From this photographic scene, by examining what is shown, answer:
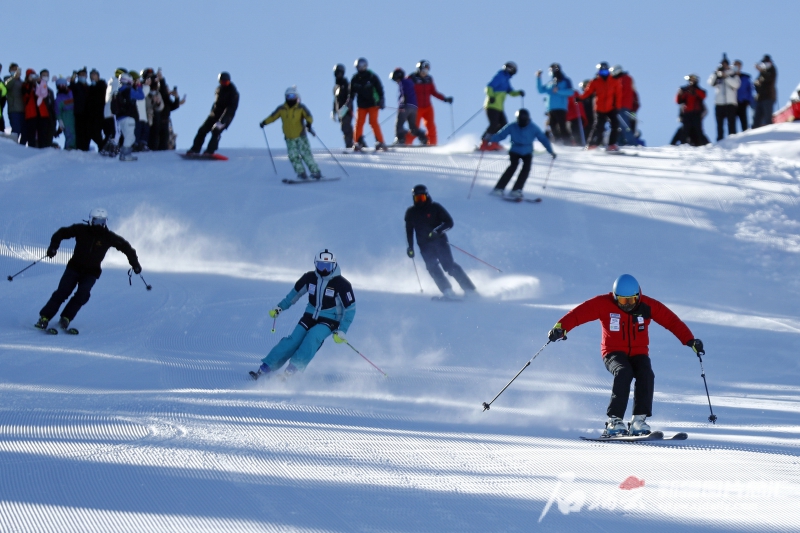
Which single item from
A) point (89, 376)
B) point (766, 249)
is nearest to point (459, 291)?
point (766, 249)

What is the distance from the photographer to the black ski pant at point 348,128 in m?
18.0

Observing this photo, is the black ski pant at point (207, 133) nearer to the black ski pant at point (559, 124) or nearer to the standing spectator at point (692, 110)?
the black ski pant at point (559, 124)

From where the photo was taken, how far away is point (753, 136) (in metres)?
18.3

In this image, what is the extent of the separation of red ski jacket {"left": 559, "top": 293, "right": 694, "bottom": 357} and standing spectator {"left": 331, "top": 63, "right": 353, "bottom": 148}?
38.4ft

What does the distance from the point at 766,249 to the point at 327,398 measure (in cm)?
837

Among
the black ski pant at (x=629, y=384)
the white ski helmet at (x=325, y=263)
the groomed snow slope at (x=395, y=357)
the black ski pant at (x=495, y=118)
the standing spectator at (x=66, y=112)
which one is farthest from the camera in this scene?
the black ski pant at (x=495, y=118)

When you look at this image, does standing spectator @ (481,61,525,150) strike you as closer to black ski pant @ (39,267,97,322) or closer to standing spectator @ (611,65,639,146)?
standing spectator @ (611,65,639,146)

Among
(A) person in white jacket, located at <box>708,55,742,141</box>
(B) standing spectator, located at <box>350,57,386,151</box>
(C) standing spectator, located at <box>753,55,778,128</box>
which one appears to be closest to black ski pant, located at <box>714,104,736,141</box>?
(A) person in white jacket, located at <box>708,55,742,141</box>

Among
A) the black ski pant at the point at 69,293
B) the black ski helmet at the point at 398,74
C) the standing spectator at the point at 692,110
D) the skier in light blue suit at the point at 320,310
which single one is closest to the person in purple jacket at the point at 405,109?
the black ski helmet at the point at 398,74

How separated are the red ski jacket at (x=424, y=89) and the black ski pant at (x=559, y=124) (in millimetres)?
2203

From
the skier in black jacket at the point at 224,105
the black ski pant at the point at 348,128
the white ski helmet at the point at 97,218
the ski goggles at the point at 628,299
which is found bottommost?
the ski goggles at the point at 628,299

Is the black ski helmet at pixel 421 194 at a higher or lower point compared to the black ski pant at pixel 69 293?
higher

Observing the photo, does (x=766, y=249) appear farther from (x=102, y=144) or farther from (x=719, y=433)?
(x=102, y=144)

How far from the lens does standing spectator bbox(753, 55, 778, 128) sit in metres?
17.9
